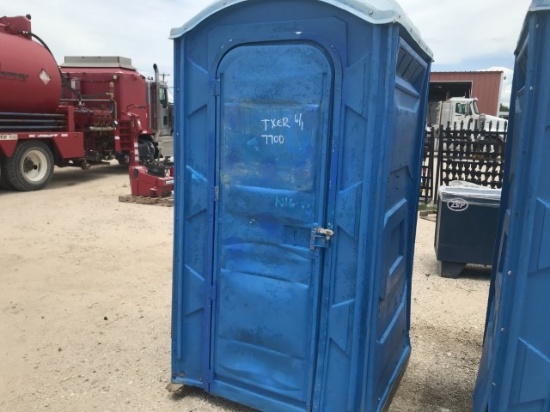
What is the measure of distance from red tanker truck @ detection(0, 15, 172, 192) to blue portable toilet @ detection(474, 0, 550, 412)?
8.56 meters

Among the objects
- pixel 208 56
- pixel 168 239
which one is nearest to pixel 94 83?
pixel 168 239

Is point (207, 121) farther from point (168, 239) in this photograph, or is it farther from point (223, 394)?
point (168, 239)

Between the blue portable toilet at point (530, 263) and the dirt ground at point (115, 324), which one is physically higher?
the blue portable toilet at point (530, 263)

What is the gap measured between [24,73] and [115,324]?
26.6 ft

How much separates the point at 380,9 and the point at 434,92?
27.5 metres

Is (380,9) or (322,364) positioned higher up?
(380,9)

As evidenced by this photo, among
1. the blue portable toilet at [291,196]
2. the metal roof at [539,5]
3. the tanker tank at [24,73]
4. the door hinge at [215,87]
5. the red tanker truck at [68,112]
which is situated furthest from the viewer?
the red tanker truck at [68,112]

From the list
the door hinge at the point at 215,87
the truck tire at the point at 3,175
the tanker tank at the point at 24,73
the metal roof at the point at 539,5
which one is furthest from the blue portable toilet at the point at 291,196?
the truck tire at the point at 3,175

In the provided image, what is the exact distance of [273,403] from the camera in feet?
8.99

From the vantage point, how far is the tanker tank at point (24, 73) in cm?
980

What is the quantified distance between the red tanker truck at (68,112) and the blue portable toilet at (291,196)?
7252 millimetres

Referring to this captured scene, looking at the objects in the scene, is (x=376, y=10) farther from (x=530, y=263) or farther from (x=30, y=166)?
(x=30, y=166)

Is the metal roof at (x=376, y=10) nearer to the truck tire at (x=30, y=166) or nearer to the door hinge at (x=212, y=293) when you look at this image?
the door hinge at (x=212, y=293)

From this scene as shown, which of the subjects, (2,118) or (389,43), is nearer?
(389,43)
